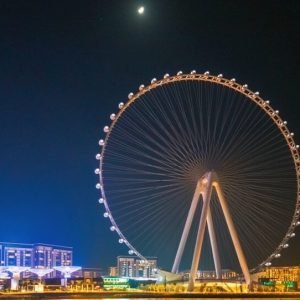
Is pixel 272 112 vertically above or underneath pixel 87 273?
above

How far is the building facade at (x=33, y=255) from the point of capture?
385 ft

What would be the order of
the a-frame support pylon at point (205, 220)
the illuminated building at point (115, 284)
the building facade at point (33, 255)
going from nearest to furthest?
the a-frame support pylon at point (205, 220) < the illuminated building at point (115, 284) < the building facade at point (33, 255)

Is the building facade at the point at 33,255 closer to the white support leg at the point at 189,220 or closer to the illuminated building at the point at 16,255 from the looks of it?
the illuminated building at the point at 16,255

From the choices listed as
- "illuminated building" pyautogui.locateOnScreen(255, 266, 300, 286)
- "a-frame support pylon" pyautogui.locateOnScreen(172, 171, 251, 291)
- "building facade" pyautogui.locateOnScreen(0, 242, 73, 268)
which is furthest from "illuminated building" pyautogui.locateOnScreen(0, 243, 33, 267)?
"a-frame support pylon" pyautogui.locateOnScreen(172, 171, 251, 291)

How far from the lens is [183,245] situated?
46844 millimetres

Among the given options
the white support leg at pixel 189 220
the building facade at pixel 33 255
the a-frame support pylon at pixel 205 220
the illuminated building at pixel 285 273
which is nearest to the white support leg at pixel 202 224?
the a-frame support pylon at pixel 205 220

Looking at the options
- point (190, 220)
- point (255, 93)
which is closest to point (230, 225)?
point (190, 220)

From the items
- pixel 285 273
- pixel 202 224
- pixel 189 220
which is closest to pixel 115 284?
pixel 189 220

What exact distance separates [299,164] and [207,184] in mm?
7036

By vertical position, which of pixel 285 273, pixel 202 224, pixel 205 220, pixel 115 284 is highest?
pixel 205 220

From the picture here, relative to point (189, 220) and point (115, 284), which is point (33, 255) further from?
point (189, 220)

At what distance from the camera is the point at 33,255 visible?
4771 inches

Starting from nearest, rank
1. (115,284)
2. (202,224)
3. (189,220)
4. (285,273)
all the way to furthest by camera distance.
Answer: (202,224)
(189,220)
(115,284)
(285,273)

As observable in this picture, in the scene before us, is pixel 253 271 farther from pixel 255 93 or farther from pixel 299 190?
pixel 255 93
